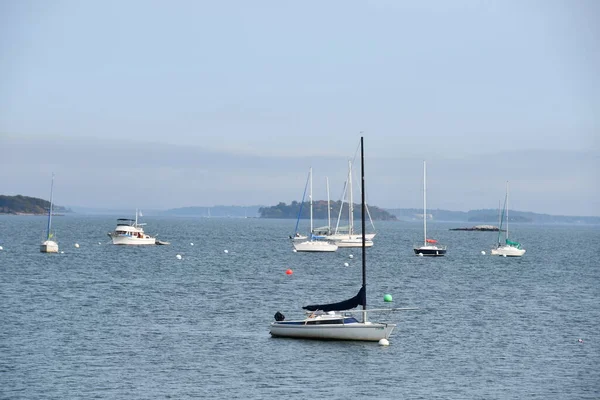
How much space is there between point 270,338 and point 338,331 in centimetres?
408

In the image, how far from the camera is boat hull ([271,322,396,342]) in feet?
160

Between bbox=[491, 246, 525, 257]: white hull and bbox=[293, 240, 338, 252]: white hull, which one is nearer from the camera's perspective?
bbox=[491, 246, 525, 257]: white hull

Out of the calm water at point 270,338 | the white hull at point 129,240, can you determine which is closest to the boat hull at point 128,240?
the white hull at point 129,240

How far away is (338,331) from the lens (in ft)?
161

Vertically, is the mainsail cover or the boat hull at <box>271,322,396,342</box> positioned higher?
the mainsail cover

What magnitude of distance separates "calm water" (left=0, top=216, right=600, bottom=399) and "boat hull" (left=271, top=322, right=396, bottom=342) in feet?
1.81

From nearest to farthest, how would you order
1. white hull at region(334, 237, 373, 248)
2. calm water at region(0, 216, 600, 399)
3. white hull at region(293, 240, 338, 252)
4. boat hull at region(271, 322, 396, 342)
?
calm water at region(0, 216, 600, 399)
boat hull at region(271, 322, 396, 342)
white hull at region(293, 240, 338, 252)
white hull at region(334, 237, 373, 248)

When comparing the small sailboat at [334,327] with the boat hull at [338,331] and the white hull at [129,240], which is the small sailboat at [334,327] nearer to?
the boat hull at [338,331]

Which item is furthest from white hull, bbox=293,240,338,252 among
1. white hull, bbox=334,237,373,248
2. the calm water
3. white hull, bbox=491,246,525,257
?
the calm water

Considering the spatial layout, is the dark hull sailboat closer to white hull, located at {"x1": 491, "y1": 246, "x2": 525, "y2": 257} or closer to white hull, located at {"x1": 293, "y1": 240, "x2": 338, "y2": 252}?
white hull, located at {"x1": 293, "y1": 240, "x2": 338, "y2": 252}

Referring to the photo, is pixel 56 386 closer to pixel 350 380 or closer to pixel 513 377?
pixel 350 380

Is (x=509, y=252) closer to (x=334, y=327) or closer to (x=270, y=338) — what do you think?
(x=334, y=327)

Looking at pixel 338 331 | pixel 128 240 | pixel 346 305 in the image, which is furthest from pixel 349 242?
pixel 338 331

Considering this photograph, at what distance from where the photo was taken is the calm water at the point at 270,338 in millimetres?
39156
